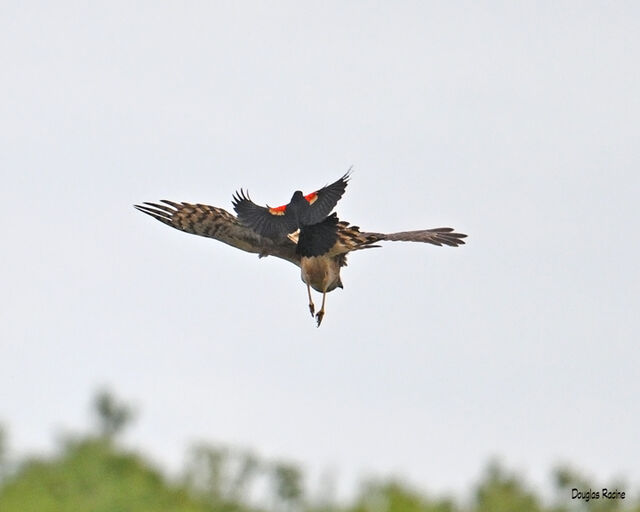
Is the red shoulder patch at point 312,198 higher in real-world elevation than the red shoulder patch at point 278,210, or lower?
higher

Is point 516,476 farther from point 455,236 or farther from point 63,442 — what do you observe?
point 455,236

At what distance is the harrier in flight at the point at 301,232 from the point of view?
1959 cm

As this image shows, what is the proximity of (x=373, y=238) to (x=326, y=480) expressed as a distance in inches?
489

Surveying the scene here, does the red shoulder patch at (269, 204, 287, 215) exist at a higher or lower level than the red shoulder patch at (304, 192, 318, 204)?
lower

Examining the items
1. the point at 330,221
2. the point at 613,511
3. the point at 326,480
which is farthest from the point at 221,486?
the point at 330,221

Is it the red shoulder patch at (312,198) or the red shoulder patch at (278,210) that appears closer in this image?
the red shoulder patch at (312,198)

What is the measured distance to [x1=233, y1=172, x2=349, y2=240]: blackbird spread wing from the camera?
63.9 feet

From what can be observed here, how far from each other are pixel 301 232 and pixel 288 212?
0.99 feet

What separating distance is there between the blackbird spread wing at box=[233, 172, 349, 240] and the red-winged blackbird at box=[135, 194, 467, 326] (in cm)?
12

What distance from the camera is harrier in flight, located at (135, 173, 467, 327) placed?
19594 mm

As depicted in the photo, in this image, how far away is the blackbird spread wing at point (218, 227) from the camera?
825 inches

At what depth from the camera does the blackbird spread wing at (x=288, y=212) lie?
63.9 feet

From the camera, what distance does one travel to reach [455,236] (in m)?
21.7

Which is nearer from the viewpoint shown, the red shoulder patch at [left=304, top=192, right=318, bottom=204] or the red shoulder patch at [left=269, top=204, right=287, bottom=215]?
the red shoulder patch at [left=304, top=192, right=318, bottom=204]
